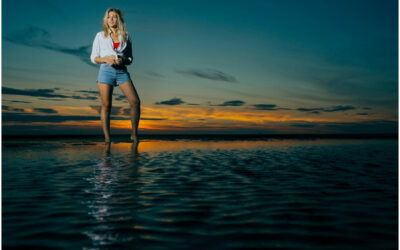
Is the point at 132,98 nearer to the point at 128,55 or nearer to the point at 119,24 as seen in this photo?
the point at 128,55

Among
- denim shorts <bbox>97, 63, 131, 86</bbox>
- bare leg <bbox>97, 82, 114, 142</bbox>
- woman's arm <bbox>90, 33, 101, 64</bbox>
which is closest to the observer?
woman's arm <bbox>90, 33, 101, 64</bbox>

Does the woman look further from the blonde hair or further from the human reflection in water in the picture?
the human reflection in water

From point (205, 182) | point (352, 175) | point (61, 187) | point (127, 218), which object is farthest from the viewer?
point (352, 175)

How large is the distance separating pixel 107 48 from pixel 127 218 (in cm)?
735

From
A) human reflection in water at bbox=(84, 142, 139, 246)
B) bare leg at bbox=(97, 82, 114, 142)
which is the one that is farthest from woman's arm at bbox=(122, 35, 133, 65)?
human reflection in water at bbox=(84, 142, 139, 246)

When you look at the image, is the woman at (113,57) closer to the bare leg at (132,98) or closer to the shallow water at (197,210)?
the bare leg at (132,98)

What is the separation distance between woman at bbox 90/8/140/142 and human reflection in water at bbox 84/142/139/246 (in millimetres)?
4734

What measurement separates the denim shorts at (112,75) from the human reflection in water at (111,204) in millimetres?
4772

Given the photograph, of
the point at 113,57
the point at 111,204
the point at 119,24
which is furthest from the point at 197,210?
the point at 119,24

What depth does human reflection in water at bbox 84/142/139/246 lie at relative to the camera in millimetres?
2335

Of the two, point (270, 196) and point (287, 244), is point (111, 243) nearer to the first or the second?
point (287, 244)

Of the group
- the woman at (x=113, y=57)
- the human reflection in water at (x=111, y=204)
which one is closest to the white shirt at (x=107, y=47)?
the woman at (x=113, y=57)

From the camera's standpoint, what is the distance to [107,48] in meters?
9.20

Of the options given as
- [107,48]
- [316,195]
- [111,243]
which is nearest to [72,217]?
[111,243]
